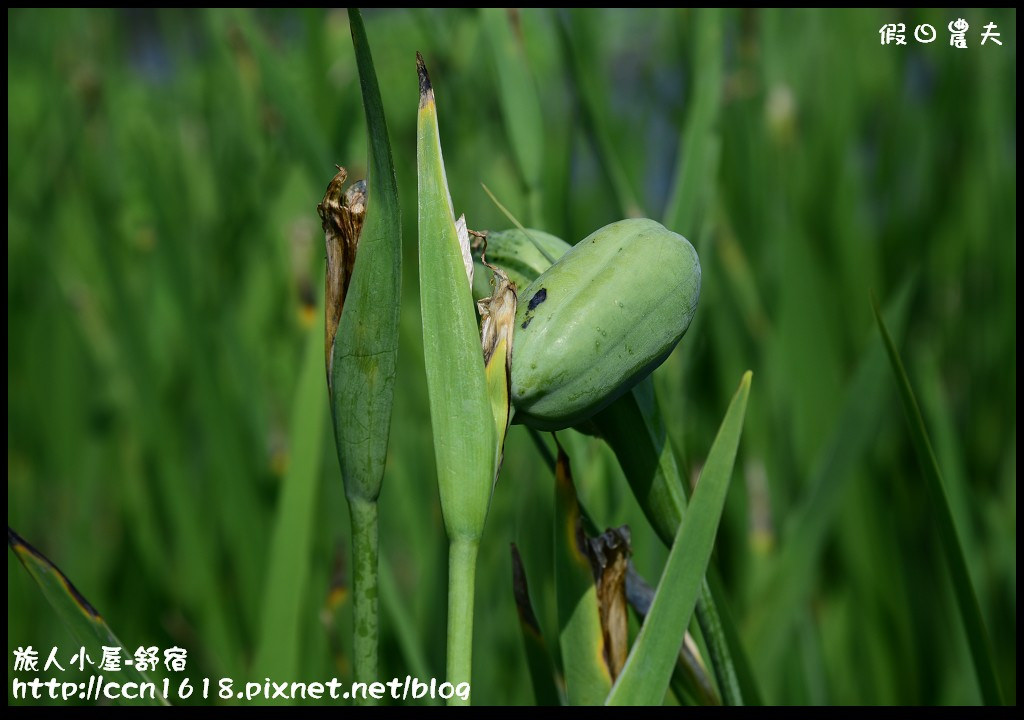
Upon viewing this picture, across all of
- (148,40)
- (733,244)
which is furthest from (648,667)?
(148,40)

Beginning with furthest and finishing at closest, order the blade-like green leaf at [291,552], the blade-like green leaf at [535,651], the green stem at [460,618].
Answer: the blade-like green leaf at [291,552]
the blade-like green leaf at [535,651]
the green stem at [460,618]

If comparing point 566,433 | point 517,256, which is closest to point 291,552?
point 566,433

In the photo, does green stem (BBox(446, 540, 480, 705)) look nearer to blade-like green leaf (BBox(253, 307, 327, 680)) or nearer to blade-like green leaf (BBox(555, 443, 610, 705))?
blade-like green leaf (BBox(555, 443, 610, 705))

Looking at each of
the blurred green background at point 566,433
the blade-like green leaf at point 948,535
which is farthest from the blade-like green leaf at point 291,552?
the blade-like green leaf at point 948,535

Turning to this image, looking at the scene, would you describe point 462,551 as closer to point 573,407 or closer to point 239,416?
point 573,407

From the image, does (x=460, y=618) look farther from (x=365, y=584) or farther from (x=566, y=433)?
(x=566, y=433)

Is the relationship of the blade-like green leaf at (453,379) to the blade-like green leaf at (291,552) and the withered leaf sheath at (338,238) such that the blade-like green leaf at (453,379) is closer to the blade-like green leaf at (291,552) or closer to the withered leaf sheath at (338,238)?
the withered leaf sheath at (338,238)
